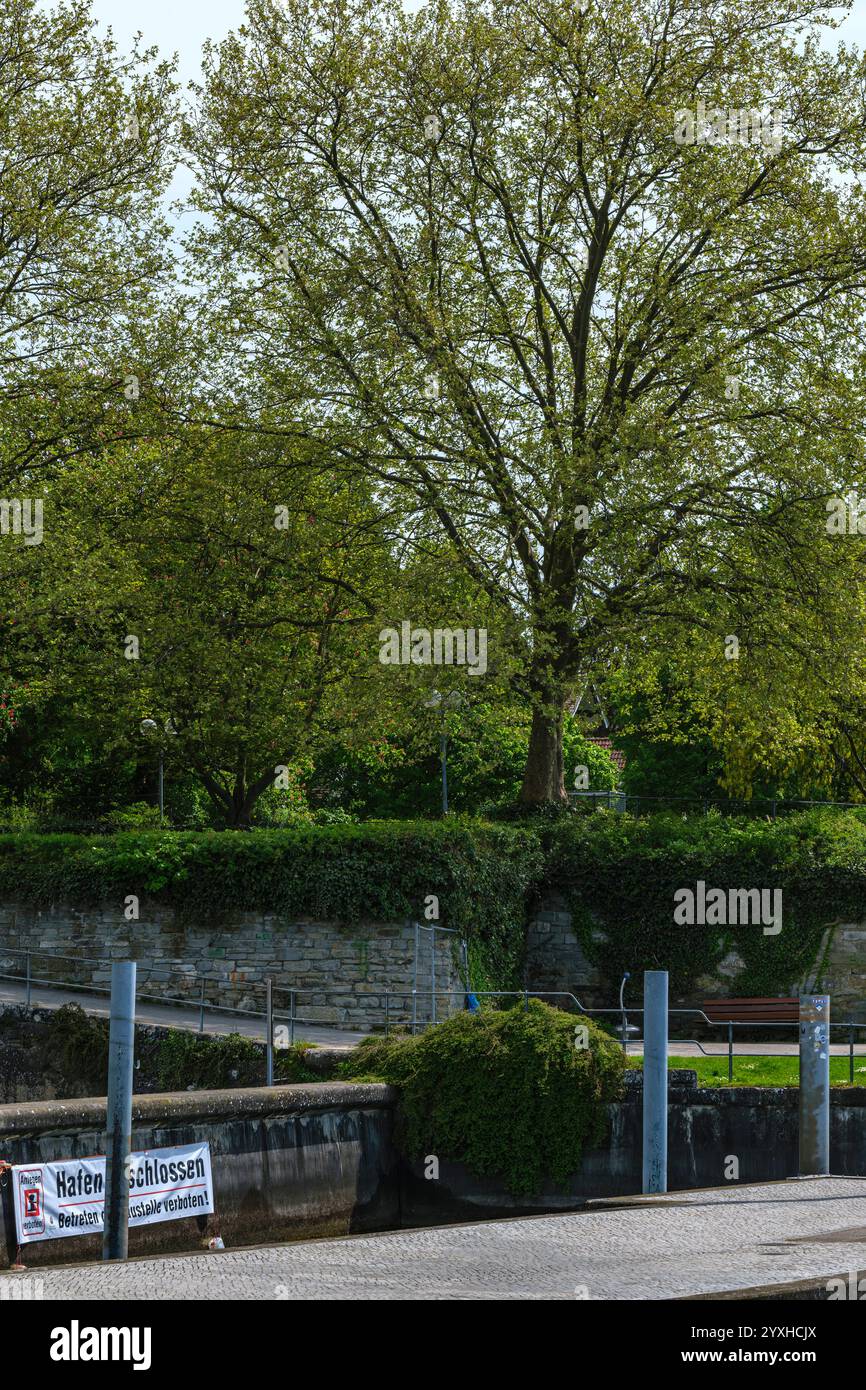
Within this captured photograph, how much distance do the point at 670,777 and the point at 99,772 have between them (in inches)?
727

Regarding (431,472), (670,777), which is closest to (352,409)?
(431,472)

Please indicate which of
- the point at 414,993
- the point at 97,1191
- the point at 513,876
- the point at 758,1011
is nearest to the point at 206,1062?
the point at 414,993

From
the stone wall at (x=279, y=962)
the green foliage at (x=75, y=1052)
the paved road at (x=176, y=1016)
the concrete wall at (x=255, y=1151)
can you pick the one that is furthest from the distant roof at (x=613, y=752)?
the concrete wall at (x=255, y=1151)

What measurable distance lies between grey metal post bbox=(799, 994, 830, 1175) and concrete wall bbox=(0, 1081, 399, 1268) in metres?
4.65

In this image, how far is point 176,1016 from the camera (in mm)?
21578

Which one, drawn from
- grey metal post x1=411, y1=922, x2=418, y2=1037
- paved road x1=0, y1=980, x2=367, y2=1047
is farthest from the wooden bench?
paved road x1=0, y1=980, x2=367, y2=1047

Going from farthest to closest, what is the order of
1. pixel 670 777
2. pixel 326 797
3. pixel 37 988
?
pixel 670 777, pixel 326 797, pixel 37 988

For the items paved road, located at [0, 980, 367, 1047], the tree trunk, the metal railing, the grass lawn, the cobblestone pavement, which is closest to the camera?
the cobblestone pavement

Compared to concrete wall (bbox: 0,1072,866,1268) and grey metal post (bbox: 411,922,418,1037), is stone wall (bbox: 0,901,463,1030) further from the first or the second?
concrete wall (bbox: 0,1072,866,1268)

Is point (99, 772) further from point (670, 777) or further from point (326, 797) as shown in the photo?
point (670, 777)

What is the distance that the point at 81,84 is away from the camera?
25.6 metres

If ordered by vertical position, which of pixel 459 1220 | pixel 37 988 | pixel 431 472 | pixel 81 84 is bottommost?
pixel 459 1220

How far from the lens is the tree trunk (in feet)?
86.3
